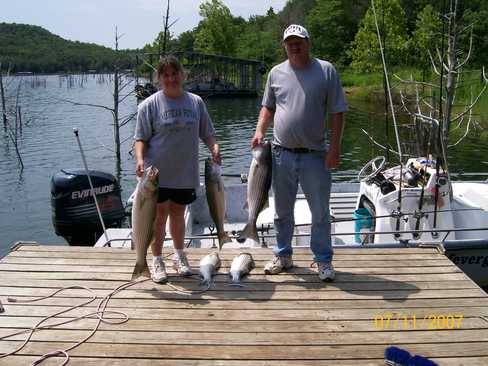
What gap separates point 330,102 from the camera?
397 centimetres

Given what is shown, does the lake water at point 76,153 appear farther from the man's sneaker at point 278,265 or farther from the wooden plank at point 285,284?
the man's sneaker at point 278,265

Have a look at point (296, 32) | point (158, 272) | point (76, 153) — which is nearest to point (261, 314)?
point (158, 272)

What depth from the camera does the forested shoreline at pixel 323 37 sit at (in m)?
32.8

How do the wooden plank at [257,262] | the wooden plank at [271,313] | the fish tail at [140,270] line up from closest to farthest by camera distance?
1. the wooden plank at [271,313]
2. the fish tail at [140,270]
3. the wooden plank at [257,262]

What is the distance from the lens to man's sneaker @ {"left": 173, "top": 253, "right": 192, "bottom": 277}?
178 inches

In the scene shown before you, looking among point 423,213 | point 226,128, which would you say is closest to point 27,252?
point 423,213

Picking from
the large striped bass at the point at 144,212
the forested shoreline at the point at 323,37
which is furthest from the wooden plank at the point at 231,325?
the forested shoreline at the point at 323,37

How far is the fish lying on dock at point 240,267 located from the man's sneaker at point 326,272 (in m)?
0.66

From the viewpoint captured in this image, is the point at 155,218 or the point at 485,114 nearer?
the point at 155,218

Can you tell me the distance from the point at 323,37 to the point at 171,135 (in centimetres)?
5712

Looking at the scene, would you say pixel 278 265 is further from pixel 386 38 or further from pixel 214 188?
pixel 386 38

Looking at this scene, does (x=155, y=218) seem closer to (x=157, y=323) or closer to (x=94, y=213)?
(x=157, y=323)

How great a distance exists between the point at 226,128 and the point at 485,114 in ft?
49.8

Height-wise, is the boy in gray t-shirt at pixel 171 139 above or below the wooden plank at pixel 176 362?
above
